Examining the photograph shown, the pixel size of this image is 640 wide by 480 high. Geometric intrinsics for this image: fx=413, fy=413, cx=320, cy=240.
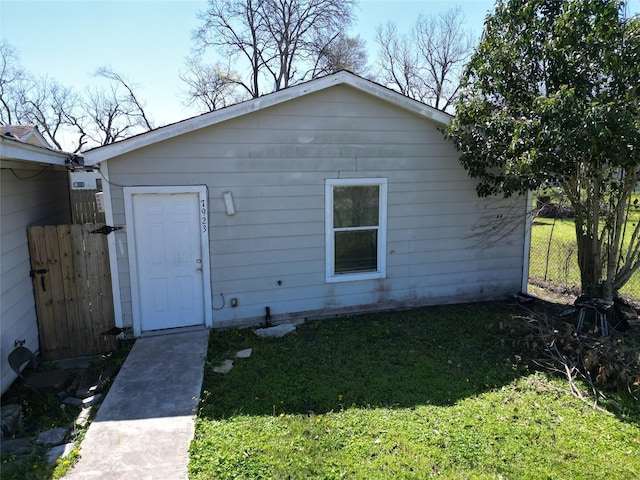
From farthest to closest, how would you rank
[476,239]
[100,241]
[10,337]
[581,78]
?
[476,239]
[100,241]
[581,78]
[10,337]

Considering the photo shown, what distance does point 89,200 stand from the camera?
8188 millimetres

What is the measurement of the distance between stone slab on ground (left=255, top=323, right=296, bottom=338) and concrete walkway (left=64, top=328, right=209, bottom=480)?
866 mm

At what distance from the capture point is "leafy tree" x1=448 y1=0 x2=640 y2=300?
4871 millimetres

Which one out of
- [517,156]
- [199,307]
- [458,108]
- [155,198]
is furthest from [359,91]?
[199,307]

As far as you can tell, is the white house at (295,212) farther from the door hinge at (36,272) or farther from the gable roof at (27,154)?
the door hinge at (36,272)

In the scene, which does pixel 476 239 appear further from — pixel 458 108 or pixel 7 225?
pixel 7 225

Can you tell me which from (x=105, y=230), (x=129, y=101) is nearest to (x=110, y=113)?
(x=129, y=101)

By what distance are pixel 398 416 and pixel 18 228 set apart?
4.99 metres

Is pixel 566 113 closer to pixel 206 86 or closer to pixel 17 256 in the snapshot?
pixel 17 256

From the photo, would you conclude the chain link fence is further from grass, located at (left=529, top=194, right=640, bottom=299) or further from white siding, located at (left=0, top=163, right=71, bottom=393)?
white siding, located at (left=0, top=163, right=71, bottom=393)

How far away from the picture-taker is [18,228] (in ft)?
16.8

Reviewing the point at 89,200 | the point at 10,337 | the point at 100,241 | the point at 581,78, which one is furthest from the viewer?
the point at 89,200

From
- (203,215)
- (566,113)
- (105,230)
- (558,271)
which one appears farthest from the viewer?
(558,271)

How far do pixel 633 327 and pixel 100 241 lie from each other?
7.99m
